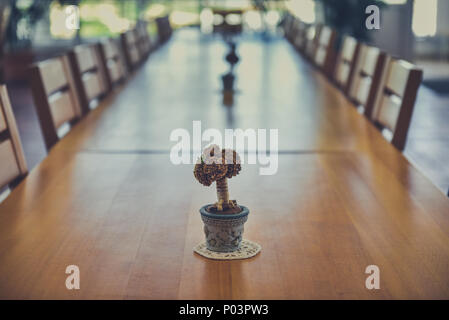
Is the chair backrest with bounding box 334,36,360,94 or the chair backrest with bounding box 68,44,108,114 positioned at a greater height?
the chair backrest with bounding box 68,44,108,114

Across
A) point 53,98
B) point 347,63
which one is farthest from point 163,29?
point 53,98

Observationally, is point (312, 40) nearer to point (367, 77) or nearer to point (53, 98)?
point (367, 77)

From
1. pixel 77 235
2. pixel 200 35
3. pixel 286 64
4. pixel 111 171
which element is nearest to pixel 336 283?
pixel 77 235

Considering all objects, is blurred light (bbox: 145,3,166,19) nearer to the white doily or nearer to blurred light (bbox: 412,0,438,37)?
blurred light (bbox: 412,0,438,37)

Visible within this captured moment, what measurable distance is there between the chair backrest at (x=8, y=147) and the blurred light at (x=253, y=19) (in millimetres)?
7273

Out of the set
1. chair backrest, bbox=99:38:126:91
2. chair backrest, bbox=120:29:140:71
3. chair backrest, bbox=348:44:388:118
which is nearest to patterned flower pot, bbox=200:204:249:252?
chair backrest, bbox=348:44:388:118

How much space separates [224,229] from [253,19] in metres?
8.06

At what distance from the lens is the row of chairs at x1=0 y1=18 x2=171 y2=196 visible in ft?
5.89

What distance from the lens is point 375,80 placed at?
2664 mm

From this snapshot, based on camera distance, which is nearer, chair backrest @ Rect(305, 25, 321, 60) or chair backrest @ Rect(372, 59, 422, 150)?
chair backrest @ Rect(372, 59, 422, 150)

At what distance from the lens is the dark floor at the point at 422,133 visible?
3.52 meters

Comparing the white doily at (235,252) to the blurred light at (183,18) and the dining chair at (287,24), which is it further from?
the blurred light at (183,18)

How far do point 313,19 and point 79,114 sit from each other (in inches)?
337

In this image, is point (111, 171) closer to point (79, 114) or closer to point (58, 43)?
point (79, 114)
